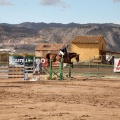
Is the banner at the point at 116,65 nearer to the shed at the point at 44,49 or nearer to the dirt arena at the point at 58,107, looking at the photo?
the dirt arena at the point at 58,107

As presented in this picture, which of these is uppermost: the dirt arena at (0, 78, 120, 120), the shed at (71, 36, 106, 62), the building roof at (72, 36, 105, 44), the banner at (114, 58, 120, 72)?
the building roof at (72, 36, 105, 44)

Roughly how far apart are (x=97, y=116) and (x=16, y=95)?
21.5ft

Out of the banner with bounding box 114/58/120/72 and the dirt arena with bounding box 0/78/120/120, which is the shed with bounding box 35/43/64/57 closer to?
the banner with bounding box 114/58/120/72

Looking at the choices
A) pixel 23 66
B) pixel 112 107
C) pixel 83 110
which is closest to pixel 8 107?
pixel 83 110

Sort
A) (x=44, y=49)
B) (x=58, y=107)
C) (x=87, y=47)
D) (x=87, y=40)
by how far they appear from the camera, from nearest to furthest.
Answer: (x=58, y=107)
(x=87, y=47)
(x=87, y=40)
(x=44, y=49)

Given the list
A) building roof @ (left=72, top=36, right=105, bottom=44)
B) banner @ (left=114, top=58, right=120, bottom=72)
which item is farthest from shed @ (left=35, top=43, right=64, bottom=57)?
banner @ (left=114, top=58, right=120, bottom=72)

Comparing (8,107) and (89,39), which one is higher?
(89,39)

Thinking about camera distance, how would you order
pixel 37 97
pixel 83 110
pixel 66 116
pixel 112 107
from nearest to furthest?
pixel 66 116
pixel 83 110
pixel 112 107
pixel 37 97

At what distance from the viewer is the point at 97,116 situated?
12.9 meters

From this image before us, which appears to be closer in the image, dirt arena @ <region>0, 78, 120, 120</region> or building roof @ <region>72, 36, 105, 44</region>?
dirt arena @ <region>0, 78, 120, 120</region>

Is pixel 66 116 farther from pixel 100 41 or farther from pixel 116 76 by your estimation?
pixel 100 41

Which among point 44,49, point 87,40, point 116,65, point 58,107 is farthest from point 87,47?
point 58,107

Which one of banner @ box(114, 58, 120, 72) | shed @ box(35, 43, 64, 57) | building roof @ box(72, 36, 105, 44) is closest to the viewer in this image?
banner @ box(114, 58, 120, 72)

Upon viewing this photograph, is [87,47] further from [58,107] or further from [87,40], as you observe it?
[58,107]
